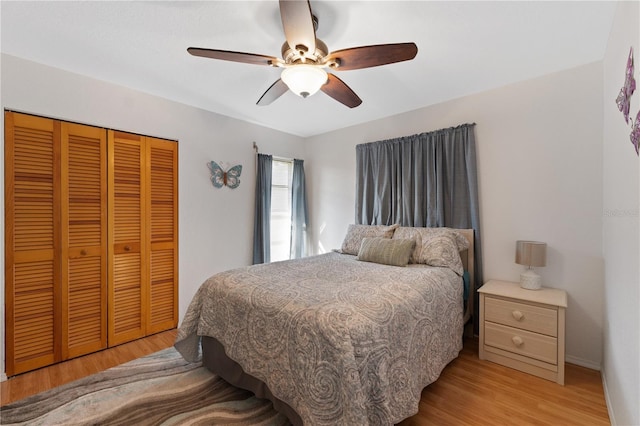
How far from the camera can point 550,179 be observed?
2361 mm

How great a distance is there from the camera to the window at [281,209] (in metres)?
4.10

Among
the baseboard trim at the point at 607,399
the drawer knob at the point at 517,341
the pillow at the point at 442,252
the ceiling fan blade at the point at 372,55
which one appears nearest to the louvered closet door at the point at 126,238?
the ceiling fan blade at the point at 372,55

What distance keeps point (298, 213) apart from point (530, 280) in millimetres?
2914

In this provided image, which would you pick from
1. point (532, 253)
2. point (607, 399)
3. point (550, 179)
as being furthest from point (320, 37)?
point (607, 399)

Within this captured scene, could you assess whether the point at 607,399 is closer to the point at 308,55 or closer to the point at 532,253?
the point at 532,253

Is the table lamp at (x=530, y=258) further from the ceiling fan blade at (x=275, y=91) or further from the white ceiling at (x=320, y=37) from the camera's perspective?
the ceiling fan blade at (x=275, y=91)

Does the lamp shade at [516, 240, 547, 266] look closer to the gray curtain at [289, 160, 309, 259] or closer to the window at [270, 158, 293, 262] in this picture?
the gray curtain at [289, 160, 309, 259]

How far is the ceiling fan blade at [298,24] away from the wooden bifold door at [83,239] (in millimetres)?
2129

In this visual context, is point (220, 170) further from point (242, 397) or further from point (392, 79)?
point (242, 397)

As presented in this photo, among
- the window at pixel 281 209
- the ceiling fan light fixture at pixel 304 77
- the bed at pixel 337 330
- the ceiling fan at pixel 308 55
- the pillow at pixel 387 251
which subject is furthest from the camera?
the window at pixel 281 209

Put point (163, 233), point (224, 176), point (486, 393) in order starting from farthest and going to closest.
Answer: point (224, 176), point (163, 233), point (486, 393)

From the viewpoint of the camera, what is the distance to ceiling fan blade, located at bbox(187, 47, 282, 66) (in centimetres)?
155

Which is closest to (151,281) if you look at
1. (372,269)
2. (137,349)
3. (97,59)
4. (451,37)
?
(137,349)

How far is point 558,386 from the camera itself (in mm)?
1964
